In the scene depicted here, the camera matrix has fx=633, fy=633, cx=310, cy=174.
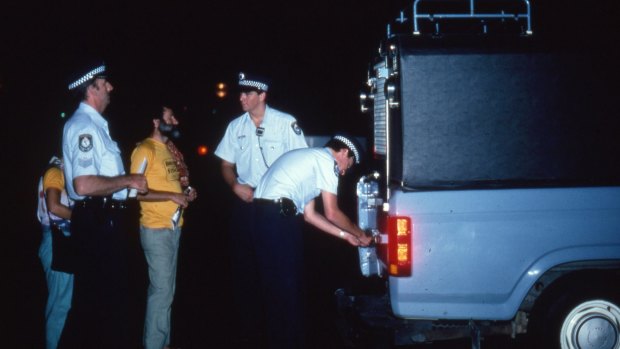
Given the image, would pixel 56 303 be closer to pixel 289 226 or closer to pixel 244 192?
pixel 244 192

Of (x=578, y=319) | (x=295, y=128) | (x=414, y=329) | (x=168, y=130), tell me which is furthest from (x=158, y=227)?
(x=578, y=319)

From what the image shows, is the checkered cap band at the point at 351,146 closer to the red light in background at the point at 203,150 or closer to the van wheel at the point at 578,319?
the van wheel at the point at 578,319

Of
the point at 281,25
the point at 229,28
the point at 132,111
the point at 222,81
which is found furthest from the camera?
the point at 222,81

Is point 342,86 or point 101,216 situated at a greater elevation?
point 342,86

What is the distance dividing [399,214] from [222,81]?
23.8 m

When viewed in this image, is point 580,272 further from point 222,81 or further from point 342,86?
point 222,81

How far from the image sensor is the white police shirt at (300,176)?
15.9ft

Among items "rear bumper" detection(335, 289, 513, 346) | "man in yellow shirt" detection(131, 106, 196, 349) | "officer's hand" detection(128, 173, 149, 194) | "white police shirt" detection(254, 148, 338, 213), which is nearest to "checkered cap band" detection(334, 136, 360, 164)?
"white police shirt" detection(254, 148, 338, 213)

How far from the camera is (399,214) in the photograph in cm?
417

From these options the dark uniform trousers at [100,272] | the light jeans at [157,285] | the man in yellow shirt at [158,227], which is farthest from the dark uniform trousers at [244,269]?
the dark uniform trousers at [100,272]

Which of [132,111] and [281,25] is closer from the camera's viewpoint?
[132,111]

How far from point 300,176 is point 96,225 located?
153 cm

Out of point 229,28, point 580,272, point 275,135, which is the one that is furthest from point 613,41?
point 229,28

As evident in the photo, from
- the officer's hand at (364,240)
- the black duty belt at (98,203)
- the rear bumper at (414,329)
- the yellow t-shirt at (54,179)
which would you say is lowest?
the rear bumper at (414,329)
